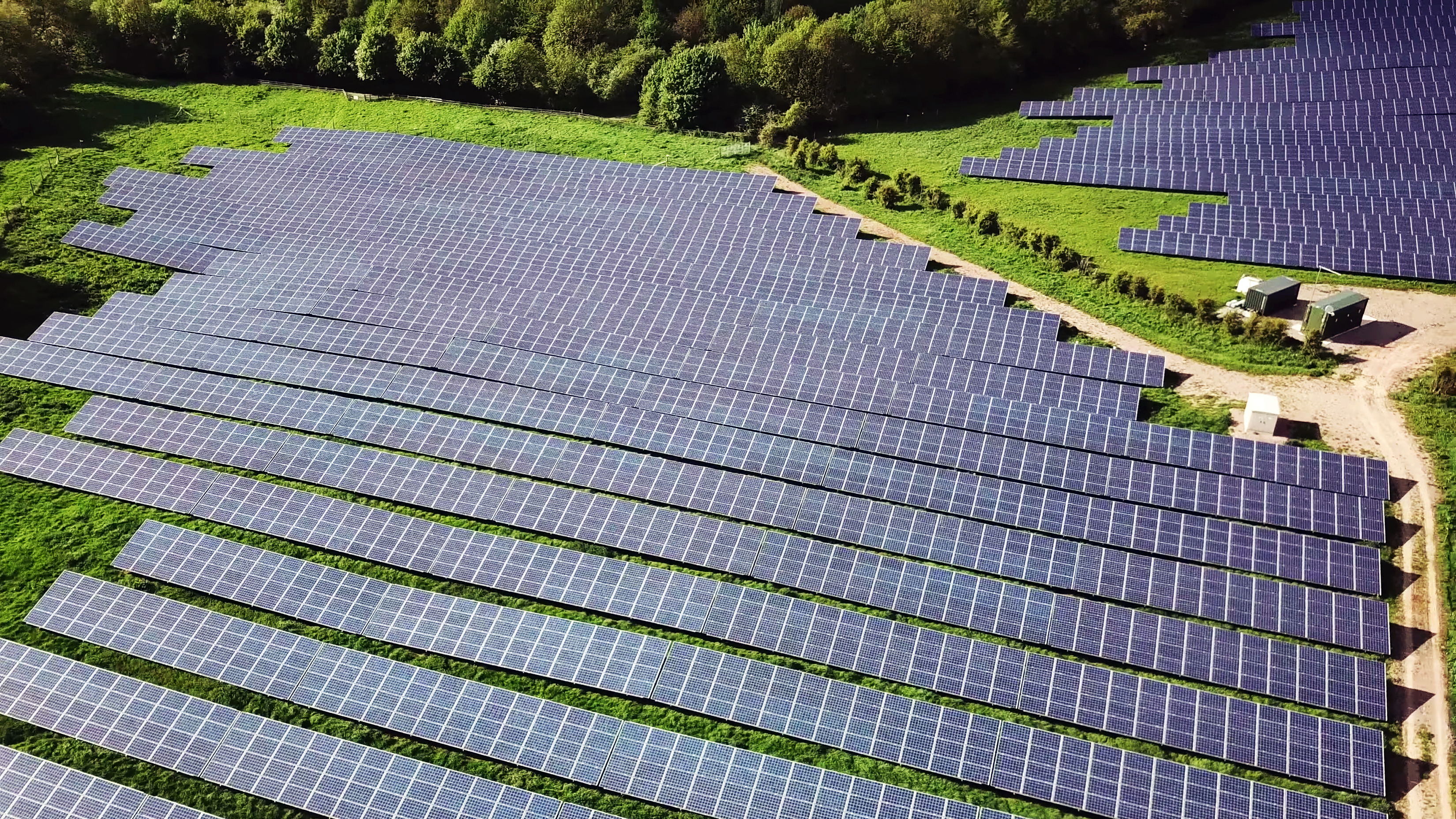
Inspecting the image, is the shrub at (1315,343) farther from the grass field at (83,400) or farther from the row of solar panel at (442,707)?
the row of solar panel at (442,707)

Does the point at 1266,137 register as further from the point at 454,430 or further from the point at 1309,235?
the point at 454,430

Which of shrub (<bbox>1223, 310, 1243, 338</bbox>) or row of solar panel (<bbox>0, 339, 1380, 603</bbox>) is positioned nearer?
row of solar panel (<bbox>0, 339, 1380, 603</bbox>)

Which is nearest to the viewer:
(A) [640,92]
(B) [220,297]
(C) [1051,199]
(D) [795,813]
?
(D) [795,813]

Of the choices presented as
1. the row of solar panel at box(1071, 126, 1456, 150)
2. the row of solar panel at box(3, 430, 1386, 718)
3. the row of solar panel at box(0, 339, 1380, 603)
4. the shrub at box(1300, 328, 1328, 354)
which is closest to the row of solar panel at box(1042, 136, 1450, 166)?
the row of solar panel at box(1071, 126, 1456, 150)

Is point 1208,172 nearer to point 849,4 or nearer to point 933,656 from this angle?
point 849,4

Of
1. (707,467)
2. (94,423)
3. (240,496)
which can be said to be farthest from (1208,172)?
(94,423)

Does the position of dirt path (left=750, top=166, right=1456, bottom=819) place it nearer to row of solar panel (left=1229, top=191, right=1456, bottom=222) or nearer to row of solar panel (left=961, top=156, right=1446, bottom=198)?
row of solar panel (left=1229, top=191, right=1456, bottom=222)
